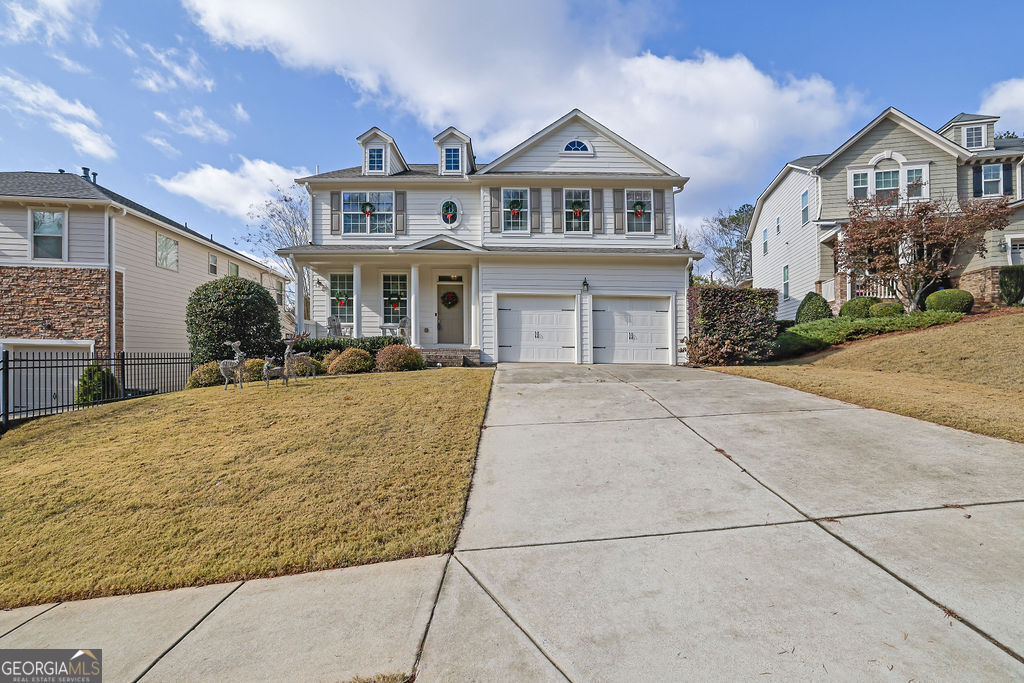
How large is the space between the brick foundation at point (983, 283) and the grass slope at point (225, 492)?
692 inches

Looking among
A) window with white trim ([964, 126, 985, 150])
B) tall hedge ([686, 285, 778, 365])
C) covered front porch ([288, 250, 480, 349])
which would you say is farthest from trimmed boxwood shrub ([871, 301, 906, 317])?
covered front porch ([288, 250, 480, 349])

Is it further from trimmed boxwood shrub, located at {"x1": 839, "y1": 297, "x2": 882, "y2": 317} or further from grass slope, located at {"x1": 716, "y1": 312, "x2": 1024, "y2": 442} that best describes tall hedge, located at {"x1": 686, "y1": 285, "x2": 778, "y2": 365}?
trimmed boxwood shrub, located at {"x1": 839, "y1": 297, "x2": 882, "y2": 317}

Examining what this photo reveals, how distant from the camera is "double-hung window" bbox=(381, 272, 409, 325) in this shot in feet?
48.6

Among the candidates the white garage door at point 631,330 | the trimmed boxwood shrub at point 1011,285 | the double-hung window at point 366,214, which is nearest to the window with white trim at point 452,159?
the double-hung window at point 366,214

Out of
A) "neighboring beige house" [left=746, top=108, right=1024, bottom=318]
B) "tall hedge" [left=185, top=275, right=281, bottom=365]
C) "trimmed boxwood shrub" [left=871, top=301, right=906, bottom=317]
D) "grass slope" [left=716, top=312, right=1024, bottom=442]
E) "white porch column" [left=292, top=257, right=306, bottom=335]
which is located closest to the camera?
"grass slope" [left=716, top=312, right=1024, bottom=442]

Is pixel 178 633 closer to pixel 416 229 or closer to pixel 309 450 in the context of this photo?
pixel 309 450

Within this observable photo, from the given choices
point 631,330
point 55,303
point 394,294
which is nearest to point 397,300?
point 394,294

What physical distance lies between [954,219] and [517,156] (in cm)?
1389

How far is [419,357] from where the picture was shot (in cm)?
1115

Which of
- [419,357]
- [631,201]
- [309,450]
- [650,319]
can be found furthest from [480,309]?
[309,450]

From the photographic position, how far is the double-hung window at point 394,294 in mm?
14820

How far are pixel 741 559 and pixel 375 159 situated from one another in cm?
1602

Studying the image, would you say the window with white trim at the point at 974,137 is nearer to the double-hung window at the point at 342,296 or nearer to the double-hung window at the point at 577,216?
the double-hung window at the point at 577,216

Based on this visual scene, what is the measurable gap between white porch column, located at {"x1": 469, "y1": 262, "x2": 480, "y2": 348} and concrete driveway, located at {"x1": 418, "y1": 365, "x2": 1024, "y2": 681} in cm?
874
